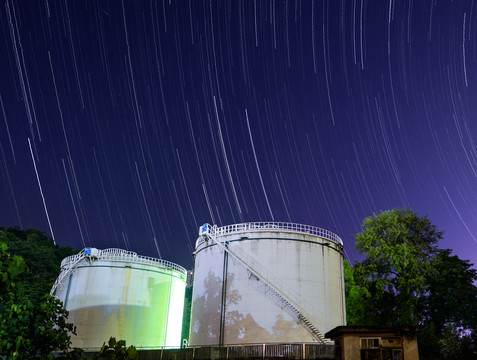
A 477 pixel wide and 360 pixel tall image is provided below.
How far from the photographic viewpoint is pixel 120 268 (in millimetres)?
43000

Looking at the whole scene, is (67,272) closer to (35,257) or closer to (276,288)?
(276,288)

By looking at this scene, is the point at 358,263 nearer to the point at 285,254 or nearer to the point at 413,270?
the point at 413,270

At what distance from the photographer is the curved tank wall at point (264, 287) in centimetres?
3209

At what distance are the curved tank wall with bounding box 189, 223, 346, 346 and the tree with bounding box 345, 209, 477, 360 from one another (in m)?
11.4

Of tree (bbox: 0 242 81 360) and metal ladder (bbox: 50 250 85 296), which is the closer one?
tree (bbox: 0 242 81 360)

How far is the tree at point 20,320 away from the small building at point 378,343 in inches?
647

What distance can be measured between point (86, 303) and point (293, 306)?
808 inches

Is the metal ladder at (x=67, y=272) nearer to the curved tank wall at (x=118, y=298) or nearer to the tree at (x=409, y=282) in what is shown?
the curved tank wall at (x=118, y=298)

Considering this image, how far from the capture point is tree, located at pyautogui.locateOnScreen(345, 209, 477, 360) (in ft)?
150

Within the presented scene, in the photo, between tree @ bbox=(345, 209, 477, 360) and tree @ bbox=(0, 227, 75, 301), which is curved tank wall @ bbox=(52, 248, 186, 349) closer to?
tree @ bbox=(345, 209, 477, 360)

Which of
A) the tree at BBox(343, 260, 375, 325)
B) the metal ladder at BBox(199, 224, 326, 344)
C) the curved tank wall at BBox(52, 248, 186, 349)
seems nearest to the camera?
the metal ladder at BBox(199, 224, 326, 344)

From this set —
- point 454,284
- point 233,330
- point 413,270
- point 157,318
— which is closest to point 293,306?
point 233,330

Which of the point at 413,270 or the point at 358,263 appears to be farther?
the point at 358,263

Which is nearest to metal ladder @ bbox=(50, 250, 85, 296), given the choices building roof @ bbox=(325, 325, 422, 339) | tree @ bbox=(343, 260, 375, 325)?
tree @ bbox=(343, 260, 375, 325)
